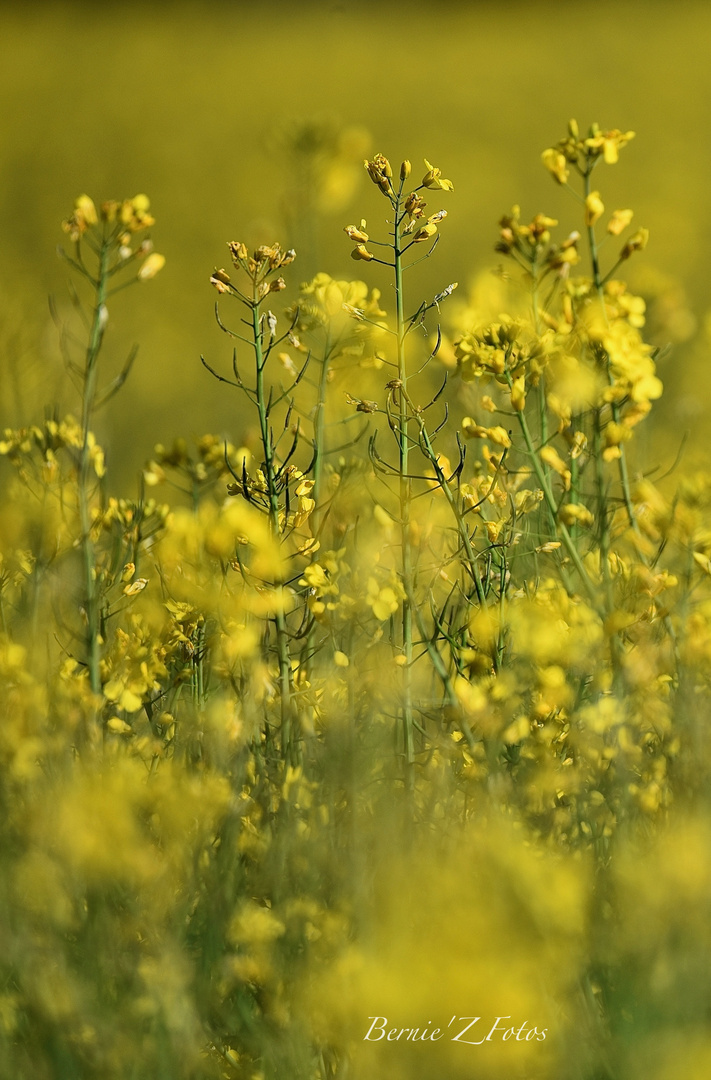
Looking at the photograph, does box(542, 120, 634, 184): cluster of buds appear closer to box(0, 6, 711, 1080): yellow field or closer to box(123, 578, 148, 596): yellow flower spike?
box(0, 6, 711, 1080): yellow field

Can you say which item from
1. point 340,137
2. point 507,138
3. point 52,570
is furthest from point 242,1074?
point 507,138

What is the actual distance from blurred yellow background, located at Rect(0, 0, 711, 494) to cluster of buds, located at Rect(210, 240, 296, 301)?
5.93 metres

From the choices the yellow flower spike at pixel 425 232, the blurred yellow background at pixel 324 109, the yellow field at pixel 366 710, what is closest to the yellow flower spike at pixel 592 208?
the yellow field at pixel 366 710

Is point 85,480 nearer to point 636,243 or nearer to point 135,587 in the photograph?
point 135,587

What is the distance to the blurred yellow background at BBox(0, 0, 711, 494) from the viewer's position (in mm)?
8375

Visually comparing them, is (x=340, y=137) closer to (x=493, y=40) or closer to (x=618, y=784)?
(x=618, y=784)

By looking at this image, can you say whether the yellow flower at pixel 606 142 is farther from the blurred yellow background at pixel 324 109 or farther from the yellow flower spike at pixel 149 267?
the blurred yellow background at pixel 324 109

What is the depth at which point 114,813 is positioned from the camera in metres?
1.09
